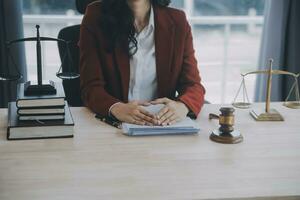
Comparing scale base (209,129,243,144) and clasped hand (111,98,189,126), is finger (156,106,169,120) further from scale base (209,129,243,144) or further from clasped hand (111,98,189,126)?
scale base (209,129,243,144)

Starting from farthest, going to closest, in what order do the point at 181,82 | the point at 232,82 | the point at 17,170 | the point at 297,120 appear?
the point at 232,82, the point at 181,82, the point at 297,120, the point at 17,170

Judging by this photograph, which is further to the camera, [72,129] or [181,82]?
[181,82]

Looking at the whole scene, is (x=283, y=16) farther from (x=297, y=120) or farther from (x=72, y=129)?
(x=72, y=129)

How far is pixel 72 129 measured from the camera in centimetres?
162

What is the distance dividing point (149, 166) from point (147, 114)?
0.36 meters

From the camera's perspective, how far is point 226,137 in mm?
1596

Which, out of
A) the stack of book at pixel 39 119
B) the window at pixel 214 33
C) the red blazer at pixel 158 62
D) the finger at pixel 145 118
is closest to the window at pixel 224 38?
the window at pixel 214 33

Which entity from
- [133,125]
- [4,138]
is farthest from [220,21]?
[4,138]

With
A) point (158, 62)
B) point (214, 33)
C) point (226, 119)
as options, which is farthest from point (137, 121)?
point (214, 33)

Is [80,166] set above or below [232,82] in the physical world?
above

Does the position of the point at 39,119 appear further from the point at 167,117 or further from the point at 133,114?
the point at 167,117

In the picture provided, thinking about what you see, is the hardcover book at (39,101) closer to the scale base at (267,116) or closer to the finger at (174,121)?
the finger at (174,121)

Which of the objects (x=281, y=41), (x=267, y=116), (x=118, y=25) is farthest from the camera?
(x=281, y=41)

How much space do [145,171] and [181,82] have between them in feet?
2.58
